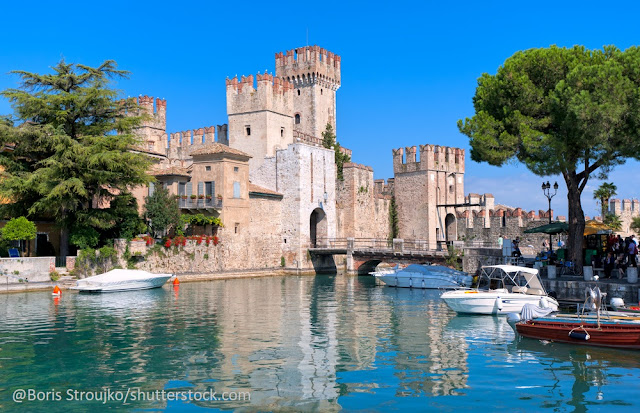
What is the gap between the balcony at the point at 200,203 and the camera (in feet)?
120

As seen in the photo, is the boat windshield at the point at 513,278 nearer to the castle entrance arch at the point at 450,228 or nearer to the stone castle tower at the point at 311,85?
the castle entrance arch at the point at 450,228

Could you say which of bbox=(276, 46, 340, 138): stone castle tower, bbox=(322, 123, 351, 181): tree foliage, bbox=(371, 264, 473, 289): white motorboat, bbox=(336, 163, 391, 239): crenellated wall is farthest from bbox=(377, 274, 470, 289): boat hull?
bbox=(276, 46, 340, 138): stone castle tower

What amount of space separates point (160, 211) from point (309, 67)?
23.4 metres

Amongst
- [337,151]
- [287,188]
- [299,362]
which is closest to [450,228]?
[337,151]

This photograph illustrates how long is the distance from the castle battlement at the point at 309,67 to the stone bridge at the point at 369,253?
16.0 m

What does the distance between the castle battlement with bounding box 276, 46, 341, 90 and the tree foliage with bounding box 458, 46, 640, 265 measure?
28.7 metres

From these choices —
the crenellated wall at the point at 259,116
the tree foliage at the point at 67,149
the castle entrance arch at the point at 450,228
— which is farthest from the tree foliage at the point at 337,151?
the tree foliage at the point at 67,149

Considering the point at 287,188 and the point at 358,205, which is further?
the point at 358,205

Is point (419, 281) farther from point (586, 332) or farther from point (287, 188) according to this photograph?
point (586, 332)

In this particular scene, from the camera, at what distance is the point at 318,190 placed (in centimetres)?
4247

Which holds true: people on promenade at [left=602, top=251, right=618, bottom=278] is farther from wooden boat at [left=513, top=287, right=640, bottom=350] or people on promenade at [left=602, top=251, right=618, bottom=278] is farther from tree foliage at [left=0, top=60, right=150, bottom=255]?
tree foliage at [left=0, top=60, right=150, bottom=255]

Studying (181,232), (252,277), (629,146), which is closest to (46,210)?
(181,232)

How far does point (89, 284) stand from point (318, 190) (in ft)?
62.0

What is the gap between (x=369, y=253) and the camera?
38.5 meters
